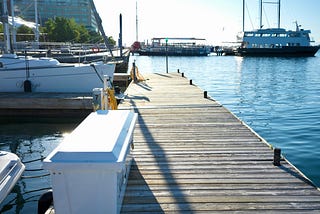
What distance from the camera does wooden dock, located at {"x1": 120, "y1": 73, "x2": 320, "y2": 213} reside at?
13.9 feet

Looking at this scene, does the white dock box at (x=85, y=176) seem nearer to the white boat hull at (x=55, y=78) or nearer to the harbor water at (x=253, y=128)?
the harbor water at (x=253, y=128)

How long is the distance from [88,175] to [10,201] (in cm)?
432

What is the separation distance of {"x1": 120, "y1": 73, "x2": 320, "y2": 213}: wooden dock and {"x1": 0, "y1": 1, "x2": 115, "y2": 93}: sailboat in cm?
720

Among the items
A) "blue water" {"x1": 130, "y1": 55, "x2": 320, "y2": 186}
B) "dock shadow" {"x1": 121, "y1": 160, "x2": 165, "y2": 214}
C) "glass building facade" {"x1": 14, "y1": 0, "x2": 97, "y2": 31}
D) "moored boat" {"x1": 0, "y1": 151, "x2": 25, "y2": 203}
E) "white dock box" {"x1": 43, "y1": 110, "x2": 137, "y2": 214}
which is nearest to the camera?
"white dock box" {"x1": 43, "y1": 110, "x2": 137, "y2": 214}

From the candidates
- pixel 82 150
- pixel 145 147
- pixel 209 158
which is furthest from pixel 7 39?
pixel 82 150

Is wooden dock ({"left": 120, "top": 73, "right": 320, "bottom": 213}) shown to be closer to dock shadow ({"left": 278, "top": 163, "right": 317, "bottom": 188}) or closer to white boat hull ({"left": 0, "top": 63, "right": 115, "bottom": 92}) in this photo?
dock shadow ({"left": 278, "top": 163, "right": 317, "bottom": 188})

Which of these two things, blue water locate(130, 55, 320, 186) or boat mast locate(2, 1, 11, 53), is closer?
blue water locate(130, 55, 320, 186)

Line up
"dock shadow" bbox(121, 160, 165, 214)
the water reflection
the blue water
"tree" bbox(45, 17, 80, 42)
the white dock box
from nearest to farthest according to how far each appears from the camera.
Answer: the white dock box, "dock shadow" bbox(121, 160, 165, 214), the water reflection, the blue water, "tree" bbox(45, 17, 80, 42)

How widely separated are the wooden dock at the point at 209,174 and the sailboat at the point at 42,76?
7196mm

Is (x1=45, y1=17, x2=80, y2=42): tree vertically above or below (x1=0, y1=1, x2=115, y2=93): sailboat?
above

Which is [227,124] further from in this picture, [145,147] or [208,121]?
[145,147]

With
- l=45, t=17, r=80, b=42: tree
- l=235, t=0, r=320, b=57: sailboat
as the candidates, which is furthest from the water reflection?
l=235, t=0, r=320, b=57: sailboat

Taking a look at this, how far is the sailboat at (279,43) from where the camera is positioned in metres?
81.4

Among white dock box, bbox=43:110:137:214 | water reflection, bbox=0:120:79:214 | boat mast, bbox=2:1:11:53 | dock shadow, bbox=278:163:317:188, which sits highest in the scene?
boat mast, bbox=2:1:11:53
